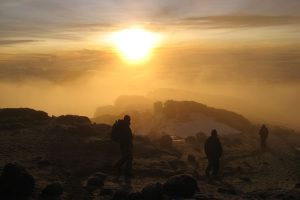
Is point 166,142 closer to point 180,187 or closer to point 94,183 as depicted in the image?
point 94,183

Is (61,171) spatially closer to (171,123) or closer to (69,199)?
(69,199)

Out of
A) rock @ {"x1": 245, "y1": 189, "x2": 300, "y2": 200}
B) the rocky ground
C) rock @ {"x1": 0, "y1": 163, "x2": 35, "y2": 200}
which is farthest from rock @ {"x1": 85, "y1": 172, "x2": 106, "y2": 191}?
rock @ {"x1": 245, "y1": 189, "x2": 300, "y2": 200}

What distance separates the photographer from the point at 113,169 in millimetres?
25156

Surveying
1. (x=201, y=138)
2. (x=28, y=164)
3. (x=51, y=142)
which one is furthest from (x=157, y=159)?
(x=201, y=138)

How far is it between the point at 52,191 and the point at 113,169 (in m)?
7.08

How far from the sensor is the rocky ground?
19188 mm

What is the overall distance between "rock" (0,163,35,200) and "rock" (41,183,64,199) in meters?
0.59

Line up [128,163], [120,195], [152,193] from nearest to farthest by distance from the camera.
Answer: [152,193] < [120,195] < [128,163]

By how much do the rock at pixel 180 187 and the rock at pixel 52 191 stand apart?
4632 mm

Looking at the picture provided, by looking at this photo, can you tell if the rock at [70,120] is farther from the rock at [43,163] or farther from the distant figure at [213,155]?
the distant figure at [213,155]

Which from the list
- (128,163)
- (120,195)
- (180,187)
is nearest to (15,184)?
(120,195)

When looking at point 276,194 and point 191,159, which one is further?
point 191,159

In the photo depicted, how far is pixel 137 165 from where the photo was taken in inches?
1071

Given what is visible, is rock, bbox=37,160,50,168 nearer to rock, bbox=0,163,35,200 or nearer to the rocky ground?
the rocky ground
